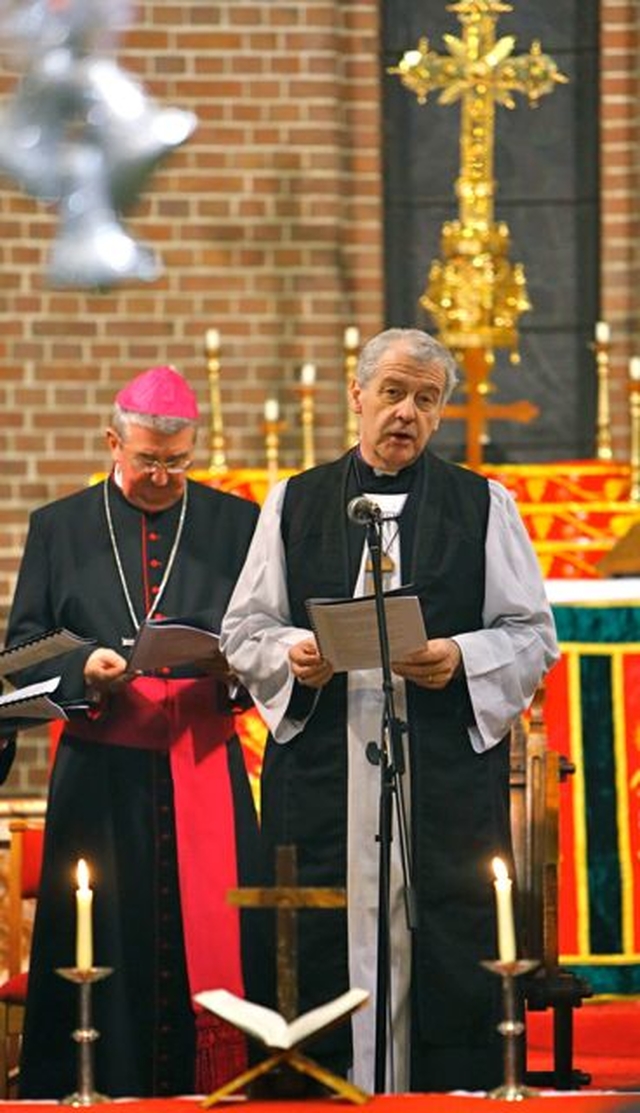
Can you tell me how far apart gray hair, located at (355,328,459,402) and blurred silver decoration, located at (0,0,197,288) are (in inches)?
203

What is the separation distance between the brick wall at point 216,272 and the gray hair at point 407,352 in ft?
16.2

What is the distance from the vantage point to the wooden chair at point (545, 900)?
19.9 ft

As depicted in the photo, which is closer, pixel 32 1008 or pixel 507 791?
pixel 507 791

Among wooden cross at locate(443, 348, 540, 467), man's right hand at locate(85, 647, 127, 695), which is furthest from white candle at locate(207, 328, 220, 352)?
man's right hand at locate(85, 647, 127, 695)

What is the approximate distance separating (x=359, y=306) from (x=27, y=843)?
13.5 feet

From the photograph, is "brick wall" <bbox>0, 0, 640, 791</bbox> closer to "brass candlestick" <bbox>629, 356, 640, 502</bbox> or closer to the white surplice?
"brass candlestick" <bbox>629, 356, 640, 502</bbox>

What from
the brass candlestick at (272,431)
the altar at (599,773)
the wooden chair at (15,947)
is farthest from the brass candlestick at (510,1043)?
the brass candlestick at (272,431)

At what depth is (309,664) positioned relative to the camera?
5.19 meters

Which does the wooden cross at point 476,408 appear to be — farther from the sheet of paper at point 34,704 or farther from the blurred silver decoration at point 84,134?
the sheet of paper at point 34,704

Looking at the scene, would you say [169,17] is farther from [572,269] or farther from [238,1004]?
[238,1004]

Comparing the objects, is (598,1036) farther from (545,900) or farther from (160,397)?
(160,397)

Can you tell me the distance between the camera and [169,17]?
34.6 ft

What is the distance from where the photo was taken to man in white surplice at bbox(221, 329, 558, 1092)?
5.29 m

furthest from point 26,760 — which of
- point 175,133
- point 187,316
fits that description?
point 175,133
